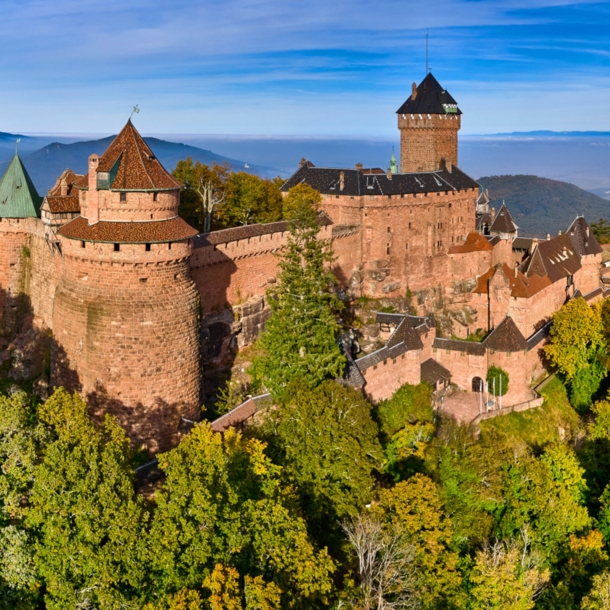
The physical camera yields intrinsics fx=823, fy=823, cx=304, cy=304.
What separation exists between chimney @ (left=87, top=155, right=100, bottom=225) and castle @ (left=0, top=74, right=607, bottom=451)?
75mm

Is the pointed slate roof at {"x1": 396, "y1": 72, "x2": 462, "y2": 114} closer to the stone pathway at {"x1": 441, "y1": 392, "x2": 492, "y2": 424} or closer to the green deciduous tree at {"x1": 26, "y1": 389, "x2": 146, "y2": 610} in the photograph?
the stone pathway at {"x1": 441, "y1": 392, "x2": 492, "y2": 424}

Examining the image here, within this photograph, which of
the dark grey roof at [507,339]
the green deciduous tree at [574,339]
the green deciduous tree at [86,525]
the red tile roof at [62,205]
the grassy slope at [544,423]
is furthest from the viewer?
the green deciduous tree at [574,339]

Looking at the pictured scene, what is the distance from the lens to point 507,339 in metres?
42.3

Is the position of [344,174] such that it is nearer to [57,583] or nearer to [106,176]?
[106,176]

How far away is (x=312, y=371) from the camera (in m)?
32.2

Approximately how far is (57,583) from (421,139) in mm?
40342

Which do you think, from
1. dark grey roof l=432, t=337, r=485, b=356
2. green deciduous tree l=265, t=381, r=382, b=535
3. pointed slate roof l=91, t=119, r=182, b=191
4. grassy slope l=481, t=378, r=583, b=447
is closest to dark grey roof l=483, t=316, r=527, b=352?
dark grey roof l=432, t=337, r=485, b=356

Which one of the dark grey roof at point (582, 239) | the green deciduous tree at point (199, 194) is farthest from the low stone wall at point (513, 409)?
the dark grey roof at point (582, 239)

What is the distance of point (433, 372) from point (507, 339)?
4246 millimetres

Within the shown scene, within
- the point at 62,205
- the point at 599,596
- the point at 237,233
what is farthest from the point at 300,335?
the point at 599,596

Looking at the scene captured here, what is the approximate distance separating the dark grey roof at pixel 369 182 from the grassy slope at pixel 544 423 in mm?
13532

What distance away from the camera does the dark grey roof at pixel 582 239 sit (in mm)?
55603

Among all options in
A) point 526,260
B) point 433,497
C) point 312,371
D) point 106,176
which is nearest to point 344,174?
point 526,260

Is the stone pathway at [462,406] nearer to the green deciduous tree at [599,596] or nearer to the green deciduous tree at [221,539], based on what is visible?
the green deciduous tree at [599,596]
